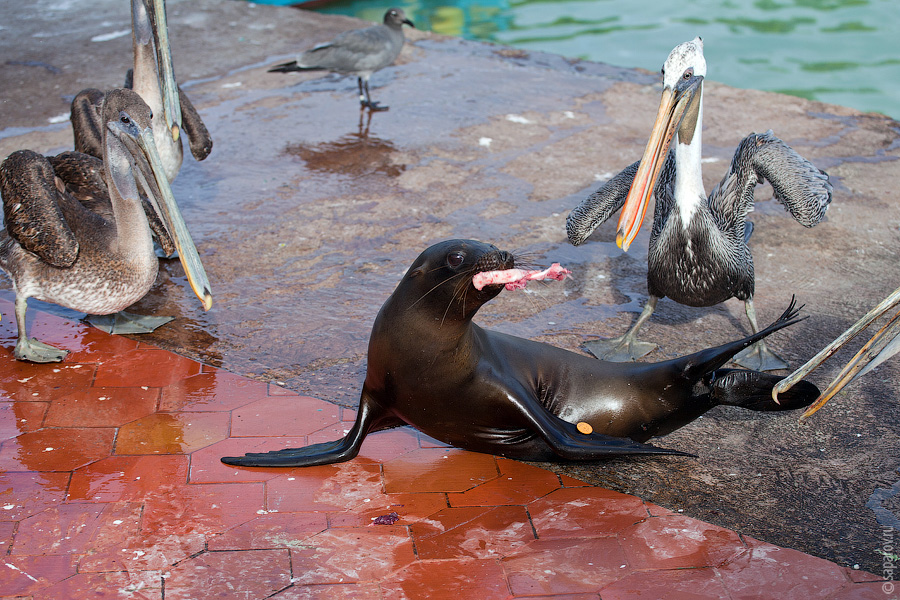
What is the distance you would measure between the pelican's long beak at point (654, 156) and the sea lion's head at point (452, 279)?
1.04 m

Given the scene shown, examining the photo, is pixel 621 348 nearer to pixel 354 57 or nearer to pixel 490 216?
pixel 490 216

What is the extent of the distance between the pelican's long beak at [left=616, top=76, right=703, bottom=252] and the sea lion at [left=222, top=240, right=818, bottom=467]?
64 cm

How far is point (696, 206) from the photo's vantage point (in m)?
4.25

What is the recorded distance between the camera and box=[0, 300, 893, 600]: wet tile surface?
9.11ft

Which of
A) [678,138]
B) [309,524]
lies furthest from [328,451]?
[678,138]

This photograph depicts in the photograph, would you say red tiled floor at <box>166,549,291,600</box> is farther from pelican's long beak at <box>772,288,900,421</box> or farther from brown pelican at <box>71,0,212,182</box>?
brown pelican at <box>71,0,212,182</box>

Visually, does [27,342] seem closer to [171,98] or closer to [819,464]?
[171,98]

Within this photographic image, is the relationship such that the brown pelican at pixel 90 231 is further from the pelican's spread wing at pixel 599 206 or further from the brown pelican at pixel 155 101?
the pelican's spread wing at pixel 599 206

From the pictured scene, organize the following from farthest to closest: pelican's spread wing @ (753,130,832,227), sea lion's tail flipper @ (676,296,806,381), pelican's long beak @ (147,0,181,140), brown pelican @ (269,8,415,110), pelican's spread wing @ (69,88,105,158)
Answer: brown pelican @ (269,8,415,110), pelican's long beak @ (147,0,181,140), pelican's spread wing @ (69,88,105,158), pelican's spread wing @ (753,130,832,227), sea lion's tail flipper @ (676,296,806,381)

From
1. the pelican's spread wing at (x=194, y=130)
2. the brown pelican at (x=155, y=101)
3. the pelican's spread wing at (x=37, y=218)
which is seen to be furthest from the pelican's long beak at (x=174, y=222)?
the pelican's spread wing at (x=194, y=130)

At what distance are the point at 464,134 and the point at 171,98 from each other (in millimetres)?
2934

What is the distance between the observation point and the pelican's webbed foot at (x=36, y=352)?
13.5 feet

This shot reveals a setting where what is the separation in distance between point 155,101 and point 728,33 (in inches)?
544

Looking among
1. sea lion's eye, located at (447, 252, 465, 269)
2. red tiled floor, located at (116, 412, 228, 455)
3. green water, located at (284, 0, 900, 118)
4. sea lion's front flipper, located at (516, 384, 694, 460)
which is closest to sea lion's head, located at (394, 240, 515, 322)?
sea lion's eye, located at (447, 252, 465, 269)
